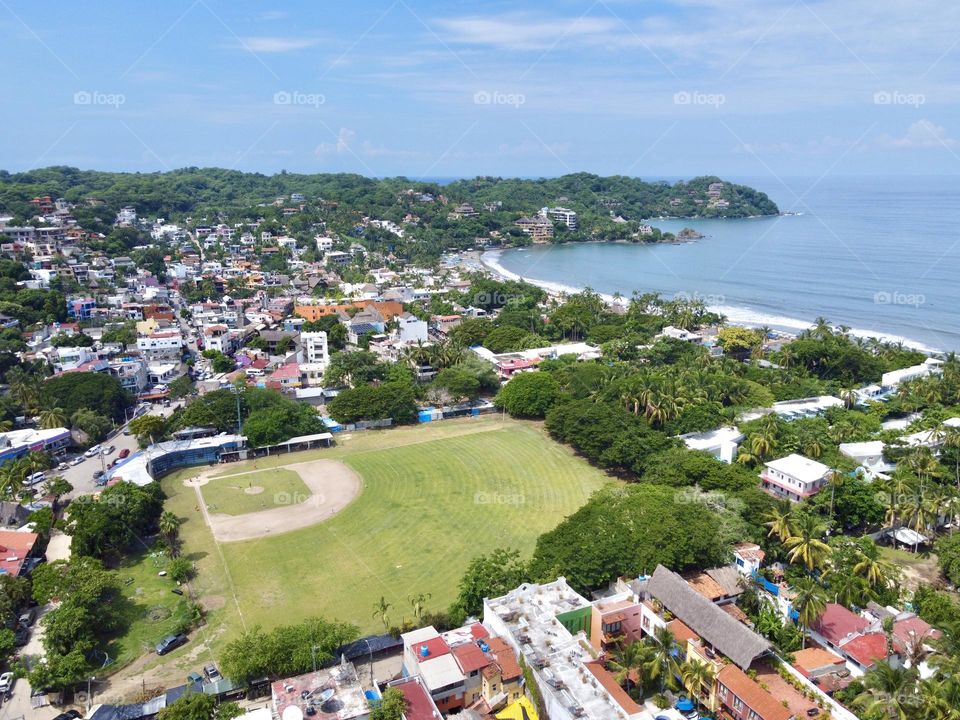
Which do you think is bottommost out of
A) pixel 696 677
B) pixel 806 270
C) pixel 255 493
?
pixel 255 493

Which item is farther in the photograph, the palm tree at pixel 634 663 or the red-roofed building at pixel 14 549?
the red-roofed building at pixel 14 549

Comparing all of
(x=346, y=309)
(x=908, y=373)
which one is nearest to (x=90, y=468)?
(x=346, y=309)

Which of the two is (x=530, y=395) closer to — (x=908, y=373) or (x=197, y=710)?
(x=908, y=373)

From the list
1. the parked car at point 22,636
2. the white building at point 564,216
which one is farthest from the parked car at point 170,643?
the white building at point 564,216

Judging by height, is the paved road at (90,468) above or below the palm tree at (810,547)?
below

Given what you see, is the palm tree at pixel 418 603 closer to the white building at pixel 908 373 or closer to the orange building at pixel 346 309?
the white building at pixel 908 373

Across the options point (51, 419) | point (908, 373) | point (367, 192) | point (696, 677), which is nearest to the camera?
point (696, 677)

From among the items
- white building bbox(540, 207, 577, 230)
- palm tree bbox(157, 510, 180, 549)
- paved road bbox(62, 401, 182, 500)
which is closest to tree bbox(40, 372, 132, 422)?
paved road bbox(62, 401, 182, 500)
